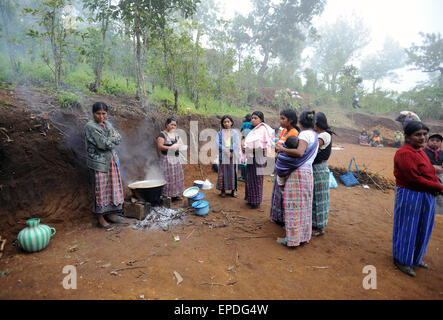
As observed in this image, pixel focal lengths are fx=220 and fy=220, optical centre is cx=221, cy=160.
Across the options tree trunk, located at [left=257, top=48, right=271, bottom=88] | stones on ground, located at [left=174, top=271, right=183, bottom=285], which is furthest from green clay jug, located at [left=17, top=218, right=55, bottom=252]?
tree trunk, located at [left=257, top=48, right=271, bottom=88]

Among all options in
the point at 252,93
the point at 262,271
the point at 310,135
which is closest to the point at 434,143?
the point at 310,135

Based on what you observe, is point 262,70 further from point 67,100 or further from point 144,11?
point 67,100

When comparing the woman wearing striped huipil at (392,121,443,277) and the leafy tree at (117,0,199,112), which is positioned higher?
the leafy tree at (117,0,199,112)

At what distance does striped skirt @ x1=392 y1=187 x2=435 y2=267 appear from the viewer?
2.43 metres

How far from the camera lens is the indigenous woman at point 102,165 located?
3.40 meters

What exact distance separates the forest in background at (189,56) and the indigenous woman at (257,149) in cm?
340

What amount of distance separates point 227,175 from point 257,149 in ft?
3.95

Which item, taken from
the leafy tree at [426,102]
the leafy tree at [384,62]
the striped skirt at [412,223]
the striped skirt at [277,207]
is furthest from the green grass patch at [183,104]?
the leafy tree at [384,62]

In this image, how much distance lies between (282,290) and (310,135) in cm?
185

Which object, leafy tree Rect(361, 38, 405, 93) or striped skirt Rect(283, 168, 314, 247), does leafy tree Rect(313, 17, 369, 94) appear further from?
striped skirt Rect(283, 168, 314, 247)

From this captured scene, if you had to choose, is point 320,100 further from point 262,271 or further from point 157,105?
point 262,271

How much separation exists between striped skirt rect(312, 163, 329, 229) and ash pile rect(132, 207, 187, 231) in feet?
7.61

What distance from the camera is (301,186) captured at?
9.67 ft

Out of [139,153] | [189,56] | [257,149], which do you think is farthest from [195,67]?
[257,149]
